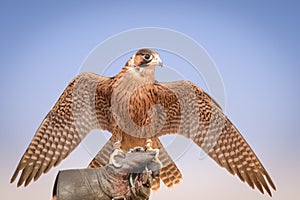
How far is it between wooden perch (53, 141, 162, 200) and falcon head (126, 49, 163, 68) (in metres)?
0.92

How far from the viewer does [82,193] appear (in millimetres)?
2119

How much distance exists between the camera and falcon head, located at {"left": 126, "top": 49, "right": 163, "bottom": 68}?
10.4 feet

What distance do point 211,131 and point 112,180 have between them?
1.69 metres

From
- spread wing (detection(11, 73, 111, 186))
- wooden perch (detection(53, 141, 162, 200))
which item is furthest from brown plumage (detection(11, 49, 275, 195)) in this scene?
wooden perch (detection(53, 141, 162, 200))

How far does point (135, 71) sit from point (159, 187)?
1117 mm

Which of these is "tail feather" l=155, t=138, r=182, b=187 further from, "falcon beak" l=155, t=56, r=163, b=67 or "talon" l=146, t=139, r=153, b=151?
"falcon beak" l=155, t=56, r=163, b=67

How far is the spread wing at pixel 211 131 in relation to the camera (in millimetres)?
3561

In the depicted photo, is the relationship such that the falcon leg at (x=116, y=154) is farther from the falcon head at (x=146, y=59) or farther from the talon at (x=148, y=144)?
the falcon head at (x=146, y=59)

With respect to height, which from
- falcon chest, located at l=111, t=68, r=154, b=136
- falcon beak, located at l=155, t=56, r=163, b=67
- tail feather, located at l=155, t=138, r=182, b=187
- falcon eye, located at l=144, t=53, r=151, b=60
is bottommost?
tail feather, located at l=155, t=138, r=182, b=187

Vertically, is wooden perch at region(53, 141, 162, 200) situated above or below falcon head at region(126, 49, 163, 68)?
below

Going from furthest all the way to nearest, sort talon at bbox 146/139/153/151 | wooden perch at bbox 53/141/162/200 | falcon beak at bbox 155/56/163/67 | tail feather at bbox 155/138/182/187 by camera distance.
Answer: tail feather at bbox 155/138/182/187 < talon at bbox 146/139/153/151 < falcon beak at bbox 155/56/163/67 < wooden perch at bbox 53/141/162/200

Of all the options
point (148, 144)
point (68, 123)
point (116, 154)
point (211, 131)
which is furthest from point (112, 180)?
point (211, 131)

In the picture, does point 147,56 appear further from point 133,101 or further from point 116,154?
point 116,154

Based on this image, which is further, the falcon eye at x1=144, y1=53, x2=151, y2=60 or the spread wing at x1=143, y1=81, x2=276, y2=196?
the spread wing at x1=143, y1=81, x2=276, y2=196
